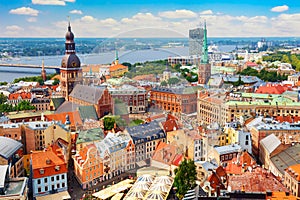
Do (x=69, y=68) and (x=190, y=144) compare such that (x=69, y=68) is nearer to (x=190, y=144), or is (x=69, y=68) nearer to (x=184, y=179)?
(x=190, y=144)

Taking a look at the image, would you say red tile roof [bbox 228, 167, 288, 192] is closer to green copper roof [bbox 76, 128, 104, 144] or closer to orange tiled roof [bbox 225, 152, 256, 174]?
orange tiled roof [bbox 225, 152, 256, 174]

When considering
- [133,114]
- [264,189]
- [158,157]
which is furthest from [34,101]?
[264,189]

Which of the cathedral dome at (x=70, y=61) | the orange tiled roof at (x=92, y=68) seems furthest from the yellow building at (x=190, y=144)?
the orange tiled roof at (x=92, y=68)

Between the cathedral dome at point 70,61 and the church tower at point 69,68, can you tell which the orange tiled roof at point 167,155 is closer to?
the church tower at point 69,68

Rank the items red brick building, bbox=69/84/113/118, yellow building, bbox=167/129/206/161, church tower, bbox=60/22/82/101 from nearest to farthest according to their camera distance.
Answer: yellow building, bbox=167/129/206/161, red brick building, bbox=69/84/113/118, church tower, bbox=60/22/82/101

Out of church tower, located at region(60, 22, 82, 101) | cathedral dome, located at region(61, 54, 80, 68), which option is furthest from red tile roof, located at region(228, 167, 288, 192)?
cathedral dome, located at region(61, 54, 80, 68)

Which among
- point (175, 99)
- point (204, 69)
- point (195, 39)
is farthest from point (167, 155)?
point (195, 39)
